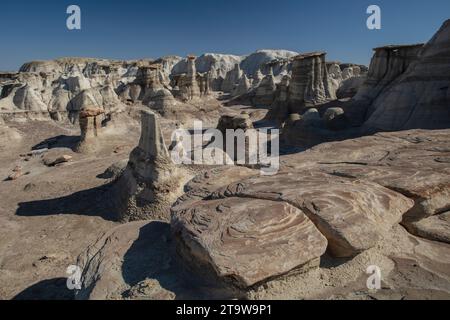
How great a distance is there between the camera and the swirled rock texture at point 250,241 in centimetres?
279

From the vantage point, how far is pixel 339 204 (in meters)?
3.38

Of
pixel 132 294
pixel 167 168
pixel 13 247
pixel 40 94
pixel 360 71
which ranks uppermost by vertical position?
pixel 360 71

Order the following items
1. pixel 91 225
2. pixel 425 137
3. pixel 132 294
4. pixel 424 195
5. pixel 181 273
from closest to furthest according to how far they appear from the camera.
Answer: pixel 132 294, pixel 181 273, pixel 424 195, pixel 425 137, pixel 91 225

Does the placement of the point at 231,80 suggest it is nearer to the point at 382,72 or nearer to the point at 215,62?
the point at 215,62

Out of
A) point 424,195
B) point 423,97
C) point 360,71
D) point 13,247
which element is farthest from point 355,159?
point 360,71

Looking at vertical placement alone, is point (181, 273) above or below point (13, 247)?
above

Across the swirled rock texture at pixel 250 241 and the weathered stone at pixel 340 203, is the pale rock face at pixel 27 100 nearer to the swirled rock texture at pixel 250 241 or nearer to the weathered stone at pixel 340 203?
the weathered stone at pixel 340 203

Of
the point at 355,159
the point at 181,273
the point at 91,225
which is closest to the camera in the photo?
the point at 181,273

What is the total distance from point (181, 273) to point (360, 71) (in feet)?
161

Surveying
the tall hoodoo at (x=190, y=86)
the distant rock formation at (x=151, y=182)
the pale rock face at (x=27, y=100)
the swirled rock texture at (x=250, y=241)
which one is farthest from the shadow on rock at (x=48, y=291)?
the tall hoodoo at (x=190, y=86)

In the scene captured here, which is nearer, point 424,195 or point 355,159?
point 424,195

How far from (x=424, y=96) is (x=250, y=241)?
14.0 meters

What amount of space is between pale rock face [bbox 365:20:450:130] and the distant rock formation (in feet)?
35.7
